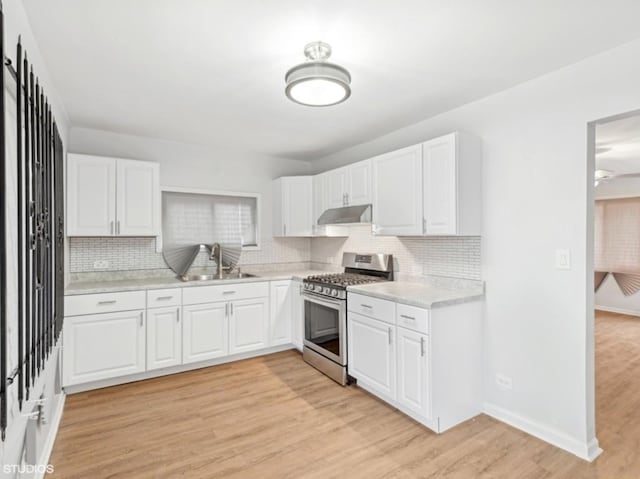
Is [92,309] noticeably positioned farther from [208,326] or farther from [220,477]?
[220,477]

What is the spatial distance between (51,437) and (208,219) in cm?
246

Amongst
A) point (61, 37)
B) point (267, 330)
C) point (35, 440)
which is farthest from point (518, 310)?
point (61, 37)

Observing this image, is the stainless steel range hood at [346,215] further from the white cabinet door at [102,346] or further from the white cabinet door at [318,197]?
the white cabinet door at [102,346]

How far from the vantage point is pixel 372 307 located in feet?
9.21

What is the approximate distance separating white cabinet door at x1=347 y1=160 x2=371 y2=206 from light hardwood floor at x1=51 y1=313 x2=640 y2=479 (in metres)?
1.76

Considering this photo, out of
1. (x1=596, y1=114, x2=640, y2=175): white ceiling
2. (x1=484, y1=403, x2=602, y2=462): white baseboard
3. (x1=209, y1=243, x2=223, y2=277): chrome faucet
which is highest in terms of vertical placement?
(x1=596, y1=114, x2=640, y2=175): white ceiling

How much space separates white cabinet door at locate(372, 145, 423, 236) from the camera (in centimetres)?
284

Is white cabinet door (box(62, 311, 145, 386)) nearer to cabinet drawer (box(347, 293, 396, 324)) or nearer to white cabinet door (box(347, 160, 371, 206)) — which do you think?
cabinet drawer (box(347, 293, 396, 324))

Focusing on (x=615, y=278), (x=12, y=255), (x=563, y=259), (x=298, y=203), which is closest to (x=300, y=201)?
(x=298, y=203)

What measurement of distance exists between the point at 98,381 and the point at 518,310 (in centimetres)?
348

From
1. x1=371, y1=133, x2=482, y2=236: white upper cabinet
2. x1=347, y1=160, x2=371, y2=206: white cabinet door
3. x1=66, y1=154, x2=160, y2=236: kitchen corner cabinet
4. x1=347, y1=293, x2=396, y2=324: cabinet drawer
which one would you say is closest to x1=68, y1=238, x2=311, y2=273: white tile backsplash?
x1=66, y1=154, x2=160, y2=236: kitchen corner cabinet

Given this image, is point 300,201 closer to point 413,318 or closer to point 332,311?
point 332,311

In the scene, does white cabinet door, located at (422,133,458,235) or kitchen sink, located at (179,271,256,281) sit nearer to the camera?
white cabinet door, located at (422,133,458,235)

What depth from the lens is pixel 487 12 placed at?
1.66 m
